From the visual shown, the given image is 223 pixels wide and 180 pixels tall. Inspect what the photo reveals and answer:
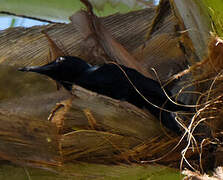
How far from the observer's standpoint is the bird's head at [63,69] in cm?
198

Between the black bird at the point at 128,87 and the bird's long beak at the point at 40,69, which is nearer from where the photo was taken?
the black bird at the point at 128,87

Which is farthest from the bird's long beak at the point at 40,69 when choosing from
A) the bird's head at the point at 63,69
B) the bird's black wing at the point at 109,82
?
the bird's black wing at the point at 109,82

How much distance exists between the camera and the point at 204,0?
173cm

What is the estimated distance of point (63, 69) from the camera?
1.98 metres

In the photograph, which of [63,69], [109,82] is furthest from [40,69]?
[109,82]

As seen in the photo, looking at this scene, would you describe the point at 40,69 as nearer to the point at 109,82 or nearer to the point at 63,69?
the point at 63,69

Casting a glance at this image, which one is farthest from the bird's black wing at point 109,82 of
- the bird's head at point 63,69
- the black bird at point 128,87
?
the bird's head at point 63,69

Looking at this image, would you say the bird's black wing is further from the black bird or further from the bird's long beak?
the bird's long beak

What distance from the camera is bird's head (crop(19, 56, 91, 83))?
198 cm

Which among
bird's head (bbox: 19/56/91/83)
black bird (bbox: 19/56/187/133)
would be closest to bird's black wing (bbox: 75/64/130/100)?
black bird (bbox: 19/56/187/133)

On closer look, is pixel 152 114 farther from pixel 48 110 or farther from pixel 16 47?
pixel 16 47

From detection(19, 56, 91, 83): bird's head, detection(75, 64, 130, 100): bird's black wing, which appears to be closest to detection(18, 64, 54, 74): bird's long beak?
detection(19, 56, 91, 83): bird's head

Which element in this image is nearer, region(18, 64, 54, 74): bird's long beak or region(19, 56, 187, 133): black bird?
region(19, 56, 187, 133): black bird

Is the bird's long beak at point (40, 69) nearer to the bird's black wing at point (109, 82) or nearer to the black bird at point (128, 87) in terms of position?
the black bird at point (128, 87)
